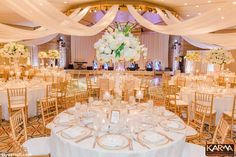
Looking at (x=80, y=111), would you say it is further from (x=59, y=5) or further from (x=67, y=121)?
(x=59, y=5)

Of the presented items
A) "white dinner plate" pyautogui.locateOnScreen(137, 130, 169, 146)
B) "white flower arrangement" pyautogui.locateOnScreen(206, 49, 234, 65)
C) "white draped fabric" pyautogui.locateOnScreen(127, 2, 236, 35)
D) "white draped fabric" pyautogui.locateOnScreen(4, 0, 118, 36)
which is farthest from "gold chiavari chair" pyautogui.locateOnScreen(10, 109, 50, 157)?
"white flower arrangement" pyautogui.locateOnScreen(206, 49, 234, 65)

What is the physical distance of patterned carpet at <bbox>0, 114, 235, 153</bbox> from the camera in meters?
4.64

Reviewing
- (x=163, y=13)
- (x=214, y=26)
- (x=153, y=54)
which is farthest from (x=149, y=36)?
(x=214, y=26)

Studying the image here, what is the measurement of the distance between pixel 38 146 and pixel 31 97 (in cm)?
330

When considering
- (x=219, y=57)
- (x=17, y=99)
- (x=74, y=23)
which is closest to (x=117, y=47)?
(x=74, y=23)

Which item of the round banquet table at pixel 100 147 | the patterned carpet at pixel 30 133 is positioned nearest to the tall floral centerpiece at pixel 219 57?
the patterned carpet at pixel 30 133

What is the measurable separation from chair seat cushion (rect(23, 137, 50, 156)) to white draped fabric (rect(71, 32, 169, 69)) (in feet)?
54.6

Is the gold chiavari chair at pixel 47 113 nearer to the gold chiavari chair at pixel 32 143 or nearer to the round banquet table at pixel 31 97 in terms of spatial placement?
the gold chiavari chair at pixel 32 143

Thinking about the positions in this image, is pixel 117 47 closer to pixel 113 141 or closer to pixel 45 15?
pixel 113 141

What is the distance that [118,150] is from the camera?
8.66 feet

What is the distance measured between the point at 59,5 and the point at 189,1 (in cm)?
468

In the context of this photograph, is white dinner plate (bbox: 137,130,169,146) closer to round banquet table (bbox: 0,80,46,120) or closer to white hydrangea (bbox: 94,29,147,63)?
white hydrangea (bbox: 94,29,147,63)

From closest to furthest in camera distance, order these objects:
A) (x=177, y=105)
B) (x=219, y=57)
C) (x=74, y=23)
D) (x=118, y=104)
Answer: (x=118, y=104) → (x=74, y=23) → (x=177, y=105) → (x=219, y=57)

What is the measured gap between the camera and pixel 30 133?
5359 mm
